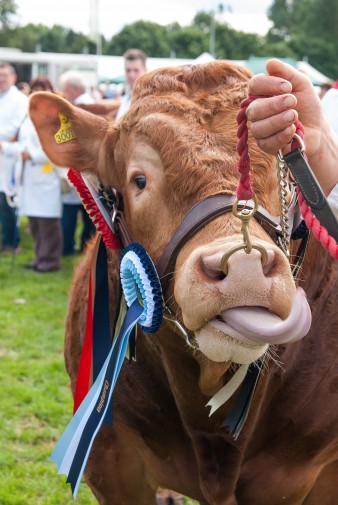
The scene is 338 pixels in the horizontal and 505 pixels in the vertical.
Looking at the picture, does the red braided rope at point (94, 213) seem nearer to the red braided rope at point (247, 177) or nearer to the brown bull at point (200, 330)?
the brown bull at point (200, 330)

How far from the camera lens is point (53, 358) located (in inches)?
246

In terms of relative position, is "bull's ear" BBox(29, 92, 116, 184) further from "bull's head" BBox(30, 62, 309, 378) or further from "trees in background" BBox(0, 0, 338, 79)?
"trees in background" BBox(0, 0, 338, 79)

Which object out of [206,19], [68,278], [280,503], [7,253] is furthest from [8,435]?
[206,19]

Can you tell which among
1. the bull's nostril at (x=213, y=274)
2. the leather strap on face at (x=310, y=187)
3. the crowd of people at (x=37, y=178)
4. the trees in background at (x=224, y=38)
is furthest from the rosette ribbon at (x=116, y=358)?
the trees in background at (x=224, y=38)

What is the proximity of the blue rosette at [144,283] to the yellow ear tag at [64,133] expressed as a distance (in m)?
0.60

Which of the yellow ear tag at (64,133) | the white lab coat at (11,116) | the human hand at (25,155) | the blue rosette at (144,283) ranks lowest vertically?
the human hand at (25,155)

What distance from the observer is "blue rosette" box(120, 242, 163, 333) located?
2205 mm

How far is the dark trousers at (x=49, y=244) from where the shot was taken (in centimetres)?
936

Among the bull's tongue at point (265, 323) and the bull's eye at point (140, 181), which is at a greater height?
the bull's eye at point (140, 181)

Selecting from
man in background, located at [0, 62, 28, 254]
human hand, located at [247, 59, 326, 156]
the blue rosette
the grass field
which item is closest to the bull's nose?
human hand, located at [247, 59, 326, 156]

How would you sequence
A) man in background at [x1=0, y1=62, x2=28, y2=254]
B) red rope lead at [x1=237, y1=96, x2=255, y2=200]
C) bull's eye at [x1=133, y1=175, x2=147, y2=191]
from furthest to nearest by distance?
man in background at [x1=0, y1=62, x2=28, y2=254] → bull's eye at [x1=133, y1=175, x2=147, y2=191] → red rope lead at [x1=237, y1=96, x2=255, y2=200]

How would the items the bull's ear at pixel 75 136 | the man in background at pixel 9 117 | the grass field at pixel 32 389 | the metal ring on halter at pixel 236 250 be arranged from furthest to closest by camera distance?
1. the man in background at pixel 9 117
2. the grass field at pixel 32 389
3. the bull's ear at pixel 75 136
4. the metal ring on halter at pixel 236 250

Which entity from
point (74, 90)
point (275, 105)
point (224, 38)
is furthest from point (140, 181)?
point (224, 38)

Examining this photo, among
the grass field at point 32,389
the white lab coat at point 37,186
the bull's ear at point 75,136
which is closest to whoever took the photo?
the bull's ear at point 75,136
